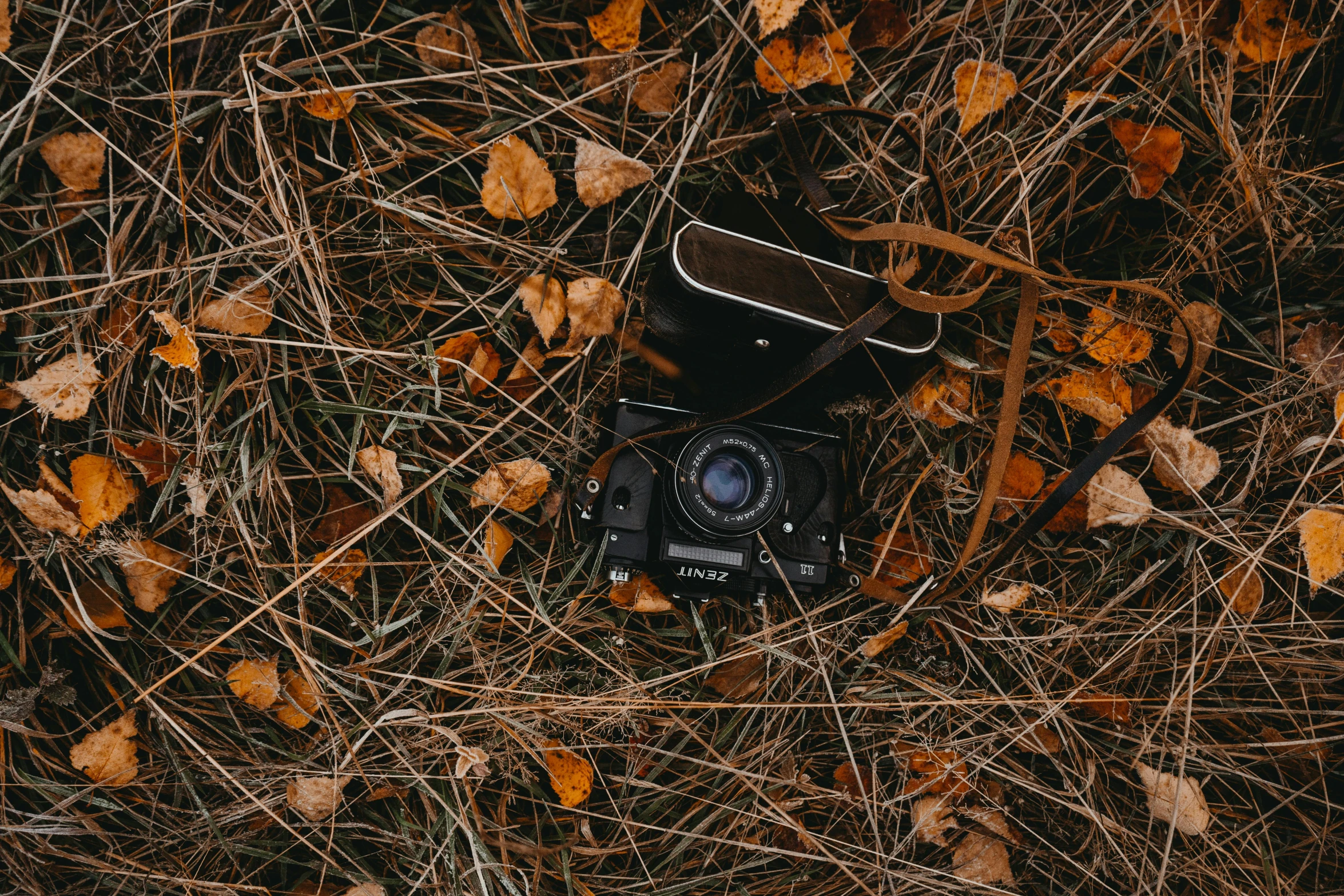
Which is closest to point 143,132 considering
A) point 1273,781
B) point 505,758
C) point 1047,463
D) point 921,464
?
point 505,758

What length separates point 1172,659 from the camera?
6.30 ft

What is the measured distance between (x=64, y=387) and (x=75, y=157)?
0.53 meters

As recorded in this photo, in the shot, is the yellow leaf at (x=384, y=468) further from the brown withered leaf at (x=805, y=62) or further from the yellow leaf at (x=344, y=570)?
the brown withered leaf at (x=805, y=62)

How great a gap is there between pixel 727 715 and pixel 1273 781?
142 centimetres

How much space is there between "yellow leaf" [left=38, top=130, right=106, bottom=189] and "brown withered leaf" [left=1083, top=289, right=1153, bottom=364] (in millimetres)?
2386

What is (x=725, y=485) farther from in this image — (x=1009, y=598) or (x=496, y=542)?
(x=1009, y=598)

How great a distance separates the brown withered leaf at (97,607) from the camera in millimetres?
1746

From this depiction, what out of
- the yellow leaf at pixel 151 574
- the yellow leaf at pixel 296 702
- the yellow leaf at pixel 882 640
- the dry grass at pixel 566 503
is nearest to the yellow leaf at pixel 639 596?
the dry grass at pixel 566 503

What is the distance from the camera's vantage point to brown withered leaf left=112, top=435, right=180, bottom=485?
1.77m

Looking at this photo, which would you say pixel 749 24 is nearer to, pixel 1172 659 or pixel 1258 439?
pixel 1258 439

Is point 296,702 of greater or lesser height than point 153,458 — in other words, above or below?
below

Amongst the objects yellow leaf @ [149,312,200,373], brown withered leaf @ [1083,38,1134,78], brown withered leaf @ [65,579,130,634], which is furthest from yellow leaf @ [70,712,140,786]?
brown withered leaf @ [1083,38,1134,78]

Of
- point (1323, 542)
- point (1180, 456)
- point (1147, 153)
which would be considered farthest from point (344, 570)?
point (1323, 542)

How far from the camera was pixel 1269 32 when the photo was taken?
187 centimetres
